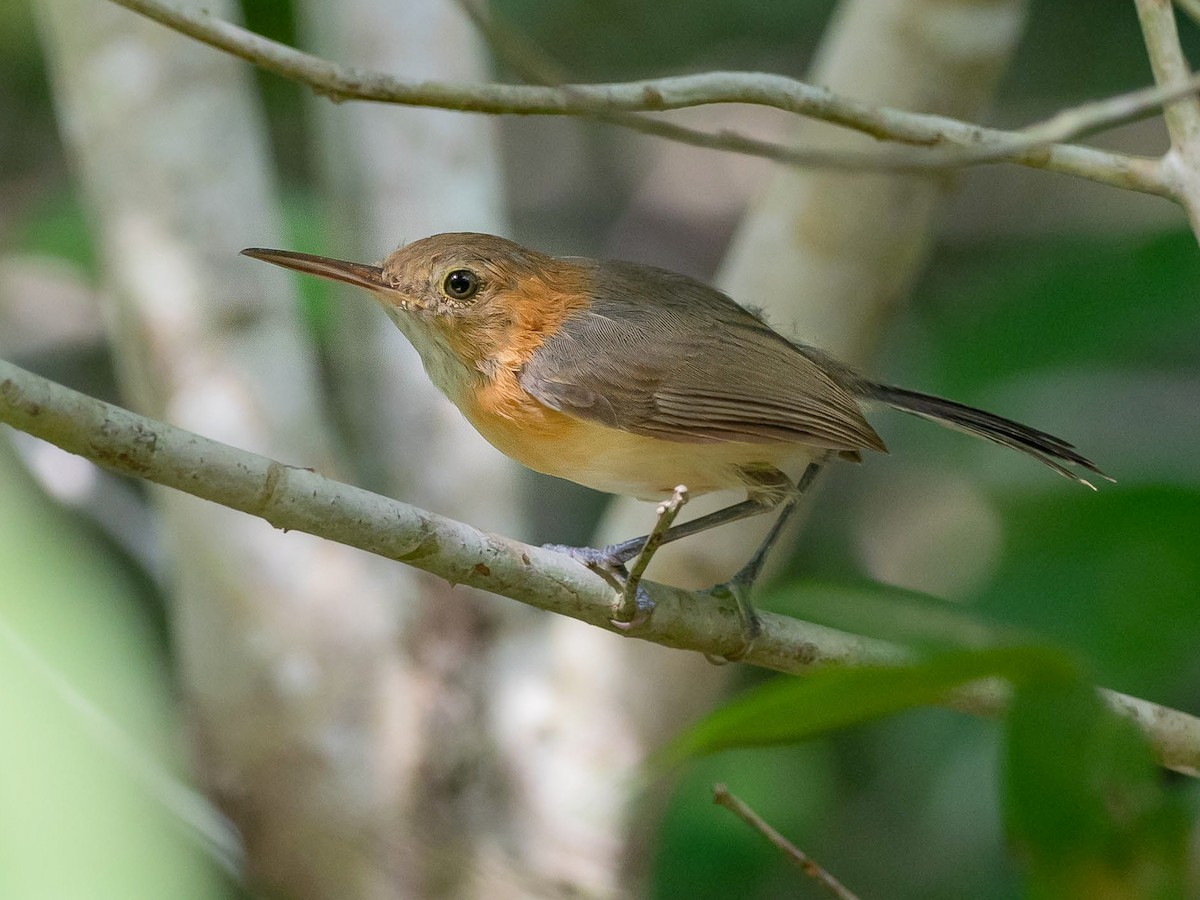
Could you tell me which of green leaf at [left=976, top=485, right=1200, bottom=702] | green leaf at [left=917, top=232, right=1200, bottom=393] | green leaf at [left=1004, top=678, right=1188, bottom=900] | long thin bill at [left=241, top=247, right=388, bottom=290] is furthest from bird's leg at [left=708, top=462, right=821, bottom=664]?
green leaf at [left=917, top=232, right=1200, bottom=393]

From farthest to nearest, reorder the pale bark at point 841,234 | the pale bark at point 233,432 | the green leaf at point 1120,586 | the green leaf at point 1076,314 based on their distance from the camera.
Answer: the green leaf at point 1076,314 < the pale bark at point 233,432 < the pale bark at point 841,234 < the green leaf at point 1120,586

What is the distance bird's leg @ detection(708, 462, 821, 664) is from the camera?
2645 millimetres

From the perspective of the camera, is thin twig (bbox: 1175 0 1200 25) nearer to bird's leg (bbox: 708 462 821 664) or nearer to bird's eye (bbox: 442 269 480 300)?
bird's leg (bbox: 708 462 821 664)

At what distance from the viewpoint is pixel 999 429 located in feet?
9.82

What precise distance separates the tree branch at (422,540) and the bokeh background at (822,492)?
0.27m

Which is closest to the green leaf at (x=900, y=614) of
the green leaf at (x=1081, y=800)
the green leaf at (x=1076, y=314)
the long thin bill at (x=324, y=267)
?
the green leaf at (x=1081, y=800)

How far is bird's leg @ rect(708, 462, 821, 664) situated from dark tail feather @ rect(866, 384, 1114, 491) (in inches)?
11.4

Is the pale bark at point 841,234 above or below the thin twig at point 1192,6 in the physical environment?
below

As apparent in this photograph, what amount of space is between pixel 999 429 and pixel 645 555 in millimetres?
1291

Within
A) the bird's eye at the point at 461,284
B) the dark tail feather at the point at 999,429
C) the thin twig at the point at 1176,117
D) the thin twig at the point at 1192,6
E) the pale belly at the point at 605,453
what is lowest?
the pale belly at the point at 605,453

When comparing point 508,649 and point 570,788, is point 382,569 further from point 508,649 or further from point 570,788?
point 570,788

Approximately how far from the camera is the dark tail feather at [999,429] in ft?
9.59

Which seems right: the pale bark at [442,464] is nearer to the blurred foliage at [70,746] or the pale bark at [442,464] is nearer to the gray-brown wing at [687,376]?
the blurred foliage at [70,746]

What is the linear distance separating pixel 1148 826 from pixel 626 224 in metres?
5.74
